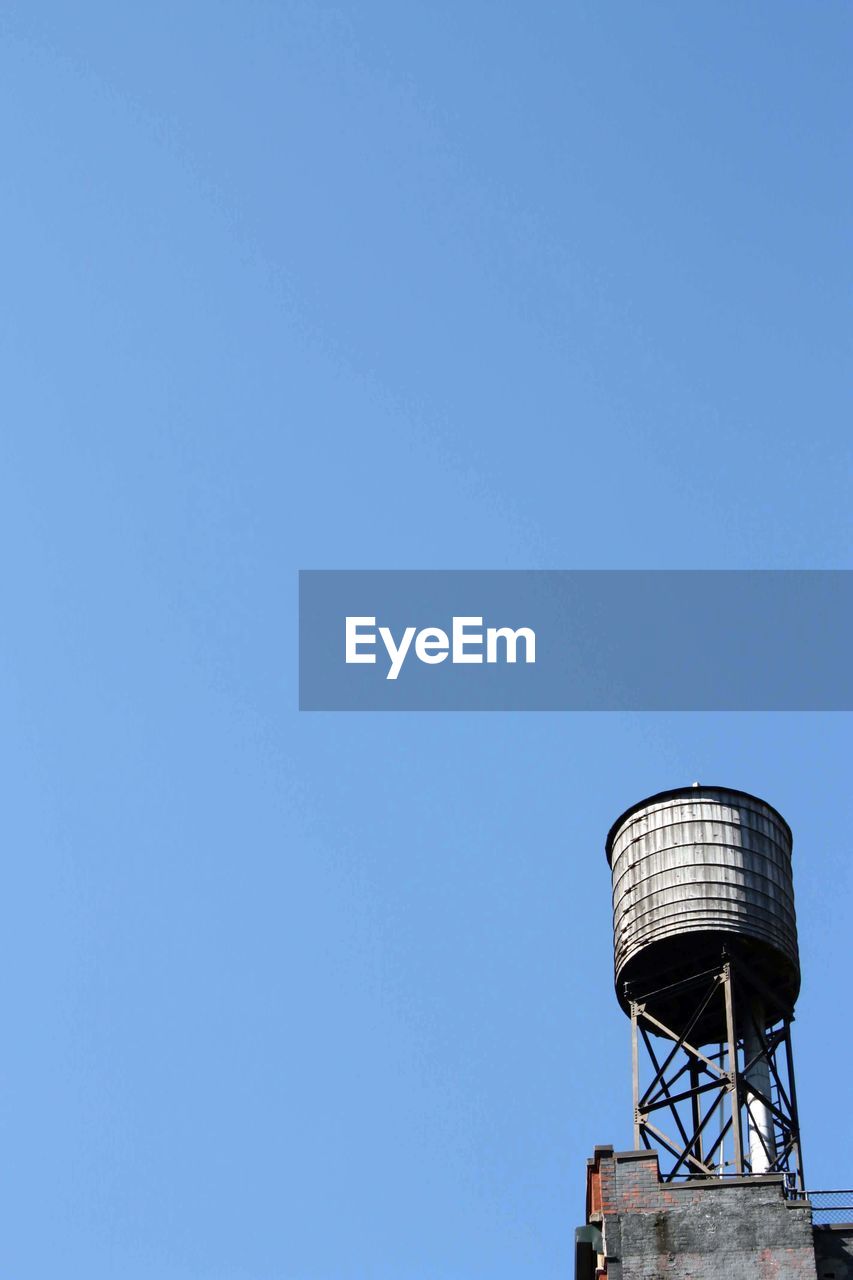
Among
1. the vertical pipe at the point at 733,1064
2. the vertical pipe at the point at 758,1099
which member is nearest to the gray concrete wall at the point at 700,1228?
the vertical pipe at the point at 733,1064

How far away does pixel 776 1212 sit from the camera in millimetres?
37656

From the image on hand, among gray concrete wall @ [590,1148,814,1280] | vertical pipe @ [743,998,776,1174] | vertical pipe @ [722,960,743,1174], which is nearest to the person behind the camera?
gray concrete wall @ [590,1148,814,1280]

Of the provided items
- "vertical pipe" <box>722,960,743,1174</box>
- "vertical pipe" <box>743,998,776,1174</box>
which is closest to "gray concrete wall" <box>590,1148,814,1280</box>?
"vertical pipe" <box>722,960,743,1174</box>

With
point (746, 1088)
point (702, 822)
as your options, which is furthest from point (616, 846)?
point (746, 1088)

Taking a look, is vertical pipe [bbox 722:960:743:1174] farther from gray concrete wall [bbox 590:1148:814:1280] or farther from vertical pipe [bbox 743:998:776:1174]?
gray concrete wall [bbox 590:1148:814:1280]

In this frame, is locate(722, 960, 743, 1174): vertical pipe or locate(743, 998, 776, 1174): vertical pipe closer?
locate(722, 960, 743, 1174): vertical pipe

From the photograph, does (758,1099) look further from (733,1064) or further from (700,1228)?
(700,1228)

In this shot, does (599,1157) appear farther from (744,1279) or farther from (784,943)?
(784,943)

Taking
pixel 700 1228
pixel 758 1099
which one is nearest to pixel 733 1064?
pixel 758 1099

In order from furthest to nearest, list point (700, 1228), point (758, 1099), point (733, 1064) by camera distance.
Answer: point (758, 1099) → point (733, 1064) → point (700, 1228)

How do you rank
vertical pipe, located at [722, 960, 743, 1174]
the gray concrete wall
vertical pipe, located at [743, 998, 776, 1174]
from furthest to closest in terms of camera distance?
1. vertical pipe, located at [743, 998, 776, 1174]
2. vertical pipe, located at [722, 960, 743, 1174]
3. the gray concrete wall

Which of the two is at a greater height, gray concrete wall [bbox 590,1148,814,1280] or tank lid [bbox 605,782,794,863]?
tank lid [bbox 605,782,794,863]

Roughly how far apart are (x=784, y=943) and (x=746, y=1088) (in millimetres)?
2491

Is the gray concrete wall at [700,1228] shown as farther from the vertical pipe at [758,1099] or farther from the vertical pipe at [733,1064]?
the vertical pipe at [758,1099]
